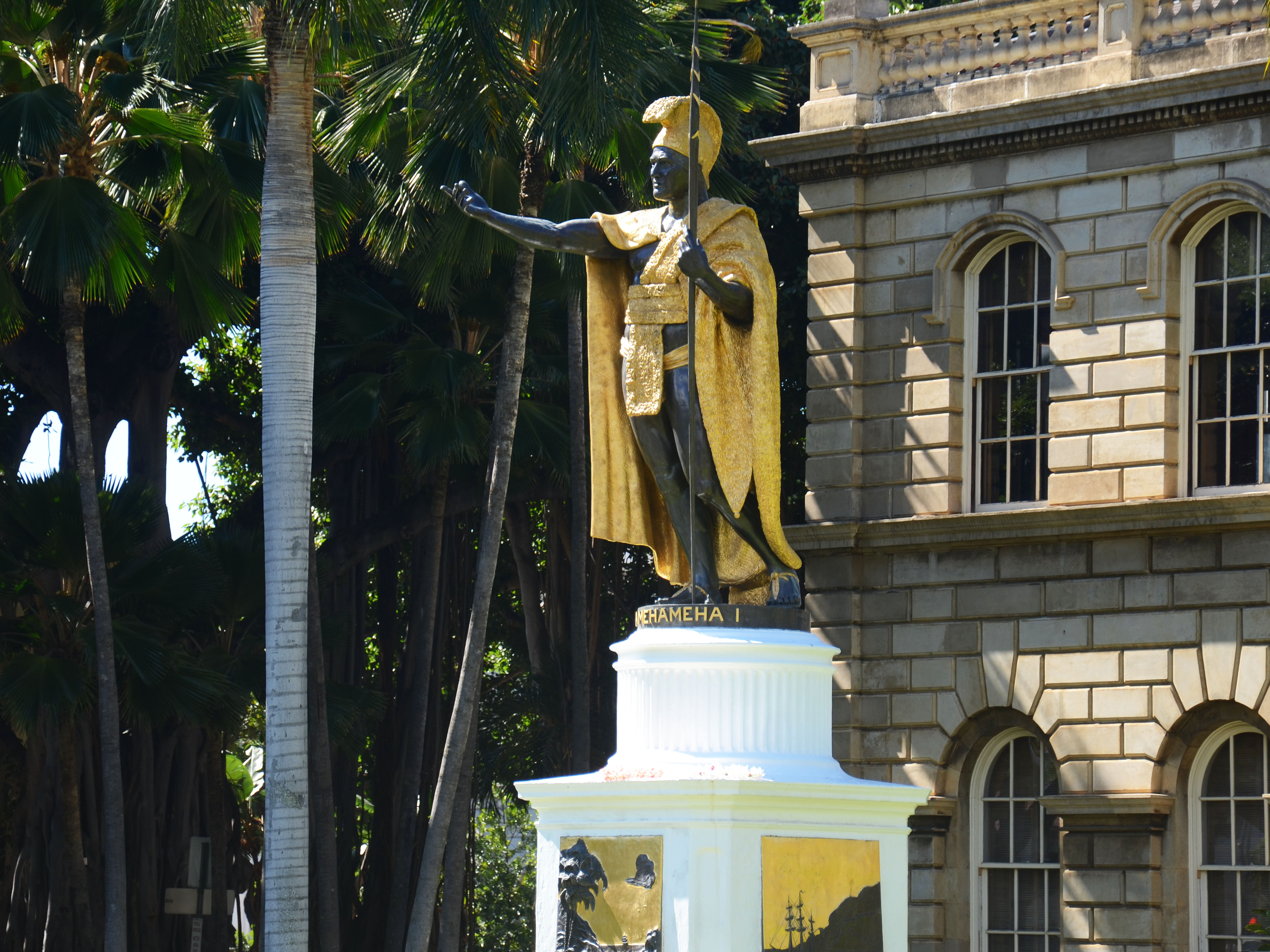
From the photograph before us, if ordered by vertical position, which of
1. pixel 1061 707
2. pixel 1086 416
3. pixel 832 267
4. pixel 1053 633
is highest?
pixel 832 267

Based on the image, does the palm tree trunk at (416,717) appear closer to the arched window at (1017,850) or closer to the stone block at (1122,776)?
the arched window at (1017,850)

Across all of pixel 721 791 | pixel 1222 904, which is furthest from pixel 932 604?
pixel 721 791

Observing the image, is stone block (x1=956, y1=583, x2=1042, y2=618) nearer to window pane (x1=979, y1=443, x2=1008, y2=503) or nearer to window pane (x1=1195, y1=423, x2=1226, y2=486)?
window pane (x1=979, y1=443, x2=1008, y2=503)

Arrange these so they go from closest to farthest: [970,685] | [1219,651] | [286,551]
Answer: [286,551], [1219,651], [970,685]

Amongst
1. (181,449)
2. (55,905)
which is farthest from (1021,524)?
(181,449)

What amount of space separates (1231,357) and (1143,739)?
3918 mm

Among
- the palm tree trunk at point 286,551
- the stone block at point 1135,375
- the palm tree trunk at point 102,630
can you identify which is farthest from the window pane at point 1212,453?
the palm tree trunk at point 102,630

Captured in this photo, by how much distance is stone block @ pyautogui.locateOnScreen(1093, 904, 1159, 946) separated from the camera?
21.8m

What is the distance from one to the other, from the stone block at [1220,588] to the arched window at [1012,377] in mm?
2001

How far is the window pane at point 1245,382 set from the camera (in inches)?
875

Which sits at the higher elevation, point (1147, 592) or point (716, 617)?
point (1147, 592)

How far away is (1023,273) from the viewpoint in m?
24.0

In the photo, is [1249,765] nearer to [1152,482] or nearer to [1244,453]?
[1152,482]

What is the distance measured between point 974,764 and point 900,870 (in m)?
13.5
